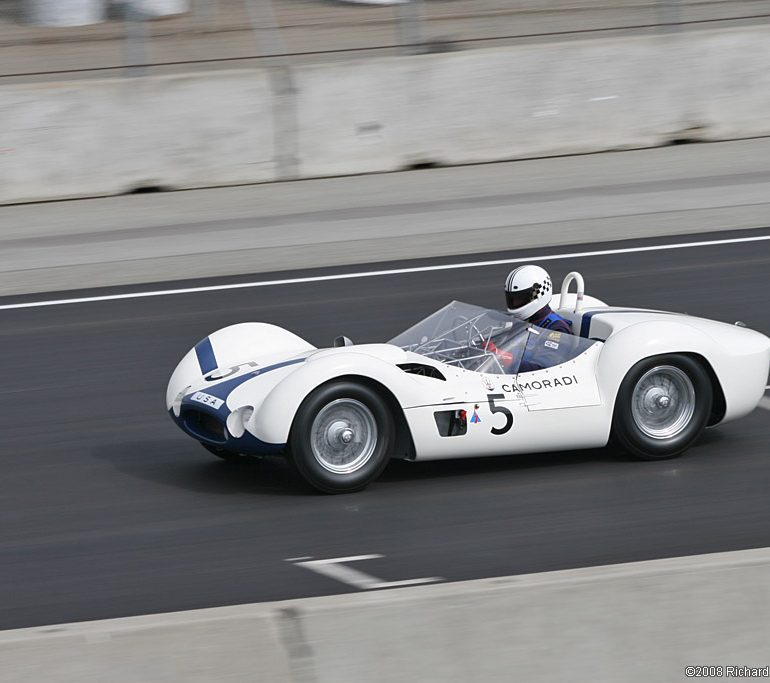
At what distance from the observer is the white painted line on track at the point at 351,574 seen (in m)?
6.34

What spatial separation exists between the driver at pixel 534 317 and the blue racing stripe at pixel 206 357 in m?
1.42

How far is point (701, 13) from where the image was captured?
1692 centimetres

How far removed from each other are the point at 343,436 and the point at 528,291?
4.46 feet

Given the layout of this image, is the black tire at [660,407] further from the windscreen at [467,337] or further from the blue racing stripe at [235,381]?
the blue racing stripe at [235,381]

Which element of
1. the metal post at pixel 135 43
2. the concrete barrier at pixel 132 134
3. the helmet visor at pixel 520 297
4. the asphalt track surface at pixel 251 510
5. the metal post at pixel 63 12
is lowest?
the asphalt track surface at pixel 251 510

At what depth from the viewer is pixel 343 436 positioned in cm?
735

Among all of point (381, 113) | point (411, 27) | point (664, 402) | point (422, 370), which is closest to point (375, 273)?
point (381, 113)

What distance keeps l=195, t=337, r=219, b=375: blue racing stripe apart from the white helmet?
62.0 inches

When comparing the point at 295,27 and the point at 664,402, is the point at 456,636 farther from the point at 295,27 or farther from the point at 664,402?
the point at 295,27

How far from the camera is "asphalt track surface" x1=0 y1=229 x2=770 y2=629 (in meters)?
6.51

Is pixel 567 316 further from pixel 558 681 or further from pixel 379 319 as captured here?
pixel 558 681

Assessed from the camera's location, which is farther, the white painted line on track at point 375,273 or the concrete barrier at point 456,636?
the white painted line on track at point 375,273

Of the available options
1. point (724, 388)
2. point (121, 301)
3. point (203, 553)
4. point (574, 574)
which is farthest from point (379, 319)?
point (574, 574)

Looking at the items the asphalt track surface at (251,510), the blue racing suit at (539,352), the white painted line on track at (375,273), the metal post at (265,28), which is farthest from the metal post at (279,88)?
the blue racing suit at (539,352)
